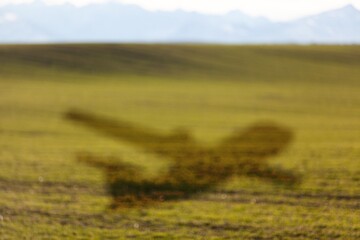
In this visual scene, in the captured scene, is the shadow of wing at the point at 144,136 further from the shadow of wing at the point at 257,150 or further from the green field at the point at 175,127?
the shadow of wing at the point at 257,150

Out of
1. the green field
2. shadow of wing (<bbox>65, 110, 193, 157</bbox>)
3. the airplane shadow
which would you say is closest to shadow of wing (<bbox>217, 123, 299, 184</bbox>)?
the airplane shadow

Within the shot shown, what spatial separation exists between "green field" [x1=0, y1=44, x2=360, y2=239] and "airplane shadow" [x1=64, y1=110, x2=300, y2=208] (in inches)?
20.5

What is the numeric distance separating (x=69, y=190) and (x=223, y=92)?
32596 mm

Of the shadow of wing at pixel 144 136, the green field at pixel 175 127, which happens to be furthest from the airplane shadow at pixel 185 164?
the green field at pixel 175 127

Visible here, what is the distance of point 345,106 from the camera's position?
37344 millimetres

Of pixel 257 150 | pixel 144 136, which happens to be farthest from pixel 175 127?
pixel 257 150

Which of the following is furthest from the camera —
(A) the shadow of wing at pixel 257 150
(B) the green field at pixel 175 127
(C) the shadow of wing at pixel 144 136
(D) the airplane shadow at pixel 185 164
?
(C) the shadow of wing at pixel 144 136

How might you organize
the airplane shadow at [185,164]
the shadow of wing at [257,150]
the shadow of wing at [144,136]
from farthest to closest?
the shadow of wing at [144,136]
the shadow of wing at [257,150]
the airplane shadow at [185,164]

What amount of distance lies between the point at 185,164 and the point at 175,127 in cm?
1036

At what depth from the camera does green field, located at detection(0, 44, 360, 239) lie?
1143cm

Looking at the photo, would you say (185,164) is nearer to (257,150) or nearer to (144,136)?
(257,150)

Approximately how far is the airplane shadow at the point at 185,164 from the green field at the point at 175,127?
521mm

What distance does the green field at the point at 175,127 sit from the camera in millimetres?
11430

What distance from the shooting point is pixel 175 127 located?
27.7m
